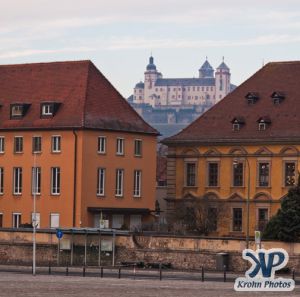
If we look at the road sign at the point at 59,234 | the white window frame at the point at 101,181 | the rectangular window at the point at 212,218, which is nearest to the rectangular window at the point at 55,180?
the white window frame at the point at 101,181

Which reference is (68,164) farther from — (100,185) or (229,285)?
(229,285)

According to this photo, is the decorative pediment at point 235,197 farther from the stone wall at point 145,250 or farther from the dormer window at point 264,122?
the stone wall at point 145,250

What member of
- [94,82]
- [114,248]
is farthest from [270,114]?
[114,248]

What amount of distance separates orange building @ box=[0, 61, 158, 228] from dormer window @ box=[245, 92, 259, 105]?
808 cm

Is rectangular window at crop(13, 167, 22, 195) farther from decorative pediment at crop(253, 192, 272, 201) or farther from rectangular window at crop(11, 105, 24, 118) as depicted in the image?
decorative pediment at crop(253, 192, 272, 201)

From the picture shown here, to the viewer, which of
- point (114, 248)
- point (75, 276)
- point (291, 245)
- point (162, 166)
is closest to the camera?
point (75, 276)

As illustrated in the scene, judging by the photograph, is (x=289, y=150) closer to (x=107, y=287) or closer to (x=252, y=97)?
(x=252, y=97)

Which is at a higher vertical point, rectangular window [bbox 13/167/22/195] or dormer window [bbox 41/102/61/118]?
dormer window [bbox 41/102/61/118]

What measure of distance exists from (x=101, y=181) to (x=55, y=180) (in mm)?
3470

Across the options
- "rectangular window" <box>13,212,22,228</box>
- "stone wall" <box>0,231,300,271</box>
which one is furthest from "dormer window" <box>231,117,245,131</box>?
"stone wall" <box>0,231,300,271</box>

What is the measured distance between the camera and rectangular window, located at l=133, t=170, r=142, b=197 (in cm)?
12591

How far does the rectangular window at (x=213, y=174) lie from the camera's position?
125250 mm

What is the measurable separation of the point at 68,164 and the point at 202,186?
1090 cm

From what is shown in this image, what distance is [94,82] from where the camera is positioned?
125312 millimetres
